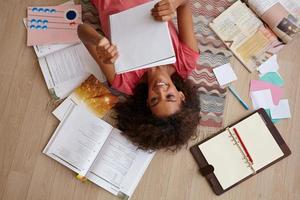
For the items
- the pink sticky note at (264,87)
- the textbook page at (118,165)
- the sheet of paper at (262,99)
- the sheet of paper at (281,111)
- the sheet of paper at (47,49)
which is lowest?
the textbook page at (118,165)

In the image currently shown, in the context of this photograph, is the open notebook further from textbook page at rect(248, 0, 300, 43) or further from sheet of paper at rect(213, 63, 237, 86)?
textbook page at rect(248, 0, 300, 43)

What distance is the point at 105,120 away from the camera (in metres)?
1.24

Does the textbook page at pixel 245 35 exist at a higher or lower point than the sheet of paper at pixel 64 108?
higher

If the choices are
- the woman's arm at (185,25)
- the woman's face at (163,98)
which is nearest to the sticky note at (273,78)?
the woman's arm at (185,25)

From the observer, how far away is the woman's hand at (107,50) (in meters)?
0.95

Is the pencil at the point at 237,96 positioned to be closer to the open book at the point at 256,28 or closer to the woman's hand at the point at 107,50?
the open book at the point at 256,28

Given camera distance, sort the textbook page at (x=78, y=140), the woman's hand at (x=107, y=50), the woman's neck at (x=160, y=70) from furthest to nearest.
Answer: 1. the textbook page at (x=78, y=140)
2. the woman's neck at (x=160, y=70)
3. the woman's hand at (x=107, y=50)

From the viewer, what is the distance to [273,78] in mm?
1285

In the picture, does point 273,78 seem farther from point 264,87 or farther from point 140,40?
point 140,40

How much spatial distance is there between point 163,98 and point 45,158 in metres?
0.51

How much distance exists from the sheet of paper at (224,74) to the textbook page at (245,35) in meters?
0.06

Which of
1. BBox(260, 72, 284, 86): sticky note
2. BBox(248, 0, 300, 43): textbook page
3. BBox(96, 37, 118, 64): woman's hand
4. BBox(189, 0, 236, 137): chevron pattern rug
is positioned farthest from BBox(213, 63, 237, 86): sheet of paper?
BBox(96, 37, 118, 64): woman's hand

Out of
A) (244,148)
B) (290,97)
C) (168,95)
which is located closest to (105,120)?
(168,95)

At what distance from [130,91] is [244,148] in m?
0.46
